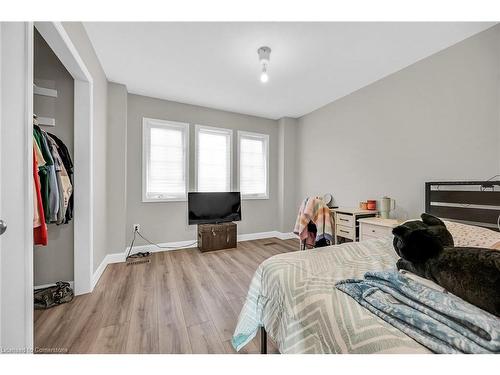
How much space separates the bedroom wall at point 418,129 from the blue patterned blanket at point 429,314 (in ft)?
6.09

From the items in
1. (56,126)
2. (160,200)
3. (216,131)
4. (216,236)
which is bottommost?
(216,236)

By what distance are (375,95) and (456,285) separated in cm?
276

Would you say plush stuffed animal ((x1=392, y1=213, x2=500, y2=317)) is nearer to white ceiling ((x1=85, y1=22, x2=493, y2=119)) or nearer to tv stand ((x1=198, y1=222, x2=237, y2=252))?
white ceiling ((x1=85, y1=22, x2=493, y2=119))

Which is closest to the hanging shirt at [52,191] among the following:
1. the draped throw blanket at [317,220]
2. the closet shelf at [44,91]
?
the closet shelf at [44,91]

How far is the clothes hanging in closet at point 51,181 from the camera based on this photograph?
139 cm

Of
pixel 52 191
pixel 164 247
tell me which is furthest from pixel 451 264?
pixel 164 247

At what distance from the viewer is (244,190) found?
13.4 ft

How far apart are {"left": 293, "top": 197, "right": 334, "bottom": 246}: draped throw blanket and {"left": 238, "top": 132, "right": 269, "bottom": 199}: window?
1.51 metres

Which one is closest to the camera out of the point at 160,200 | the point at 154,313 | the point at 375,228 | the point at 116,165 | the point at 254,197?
the point at 154,313

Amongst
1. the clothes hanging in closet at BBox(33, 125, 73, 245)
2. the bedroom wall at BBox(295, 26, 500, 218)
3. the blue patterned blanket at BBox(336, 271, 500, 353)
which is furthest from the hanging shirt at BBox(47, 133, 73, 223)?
the bedroom wall at BBox(295, 26, 500, 218)

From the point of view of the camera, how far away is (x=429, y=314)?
673mm

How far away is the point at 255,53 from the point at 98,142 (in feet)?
6.71

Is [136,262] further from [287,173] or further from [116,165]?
[287,173]
